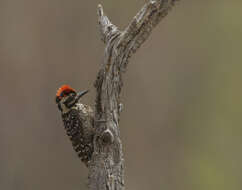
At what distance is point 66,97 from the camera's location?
14.6ft

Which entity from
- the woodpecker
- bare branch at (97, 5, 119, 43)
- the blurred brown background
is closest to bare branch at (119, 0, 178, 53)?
bare branch at (97, 5, 119, 43)

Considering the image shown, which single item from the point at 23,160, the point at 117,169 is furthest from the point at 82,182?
the point at 117,169

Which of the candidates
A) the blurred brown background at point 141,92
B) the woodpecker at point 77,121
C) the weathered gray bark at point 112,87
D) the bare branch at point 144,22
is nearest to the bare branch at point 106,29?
the weathered gray bark at point 112,87

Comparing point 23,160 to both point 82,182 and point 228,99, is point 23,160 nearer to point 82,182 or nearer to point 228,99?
point 82,182

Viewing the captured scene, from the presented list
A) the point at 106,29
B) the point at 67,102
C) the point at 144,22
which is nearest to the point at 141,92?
the point at 67,102

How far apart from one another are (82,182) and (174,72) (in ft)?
7.59

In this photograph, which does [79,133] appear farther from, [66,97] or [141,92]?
[141,92]

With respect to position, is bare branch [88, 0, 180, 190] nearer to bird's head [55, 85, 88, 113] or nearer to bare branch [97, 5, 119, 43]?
bare branch [97, 5, 119, 43]

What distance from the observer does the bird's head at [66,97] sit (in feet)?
14.5

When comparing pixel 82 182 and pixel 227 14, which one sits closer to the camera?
pixel 82 182

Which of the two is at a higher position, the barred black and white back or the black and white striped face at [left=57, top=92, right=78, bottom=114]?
the black and white striped face at [left=57, top=92, right=78, bottom=114]

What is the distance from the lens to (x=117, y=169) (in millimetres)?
3980

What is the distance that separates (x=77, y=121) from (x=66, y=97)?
0.83 ft

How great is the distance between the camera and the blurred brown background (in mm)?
7176
